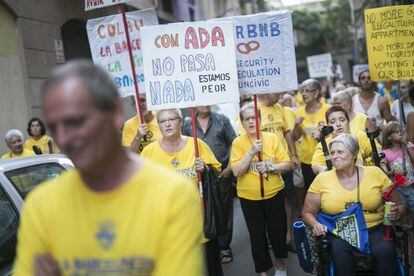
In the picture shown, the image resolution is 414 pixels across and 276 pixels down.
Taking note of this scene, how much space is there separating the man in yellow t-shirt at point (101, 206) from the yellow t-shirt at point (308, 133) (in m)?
5.25

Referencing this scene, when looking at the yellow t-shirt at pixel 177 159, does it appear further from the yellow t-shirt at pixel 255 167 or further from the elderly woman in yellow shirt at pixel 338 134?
the elderly woman in yellow shirt at pixel 338 134

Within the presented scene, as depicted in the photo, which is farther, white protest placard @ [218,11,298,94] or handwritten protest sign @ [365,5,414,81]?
handwritten protest sign @ [365,5,414,81]

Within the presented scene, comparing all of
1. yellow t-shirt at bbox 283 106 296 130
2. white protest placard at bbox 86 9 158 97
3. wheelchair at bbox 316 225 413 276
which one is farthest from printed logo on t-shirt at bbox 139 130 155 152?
wheelchair at bbox 316 225 413 276

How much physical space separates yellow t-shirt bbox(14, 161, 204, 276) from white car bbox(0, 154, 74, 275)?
4.68 feet

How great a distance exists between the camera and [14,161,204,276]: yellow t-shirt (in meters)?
1.77

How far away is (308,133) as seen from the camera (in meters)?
6.98

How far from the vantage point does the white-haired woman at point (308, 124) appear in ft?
22.8

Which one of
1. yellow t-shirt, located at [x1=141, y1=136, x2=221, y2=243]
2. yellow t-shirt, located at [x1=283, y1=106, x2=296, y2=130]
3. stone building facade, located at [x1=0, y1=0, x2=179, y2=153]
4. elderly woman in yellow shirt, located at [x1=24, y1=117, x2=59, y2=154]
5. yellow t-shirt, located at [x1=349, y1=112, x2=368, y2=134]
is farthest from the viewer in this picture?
stone building facade, located at [x1=0, y1=0, x2=179, y2=153]

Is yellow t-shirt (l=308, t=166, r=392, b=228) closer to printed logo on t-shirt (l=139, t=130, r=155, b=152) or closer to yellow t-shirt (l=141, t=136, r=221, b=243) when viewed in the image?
yellow t-shirt (l=141, t=136, r=221, b=243)

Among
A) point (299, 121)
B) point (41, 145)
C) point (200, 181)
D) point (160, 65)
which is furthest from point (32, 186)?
point (41, 145)

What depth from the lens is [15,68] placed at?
995cm

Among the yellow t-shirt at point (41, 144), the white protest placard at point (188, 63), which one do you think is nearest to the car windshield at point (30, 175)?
the white protest placard at point (188, 63)

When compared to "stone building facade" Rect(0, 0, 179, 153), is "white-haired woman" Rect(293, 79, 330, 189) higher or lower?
lower

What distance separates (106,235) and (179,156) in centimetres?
295
